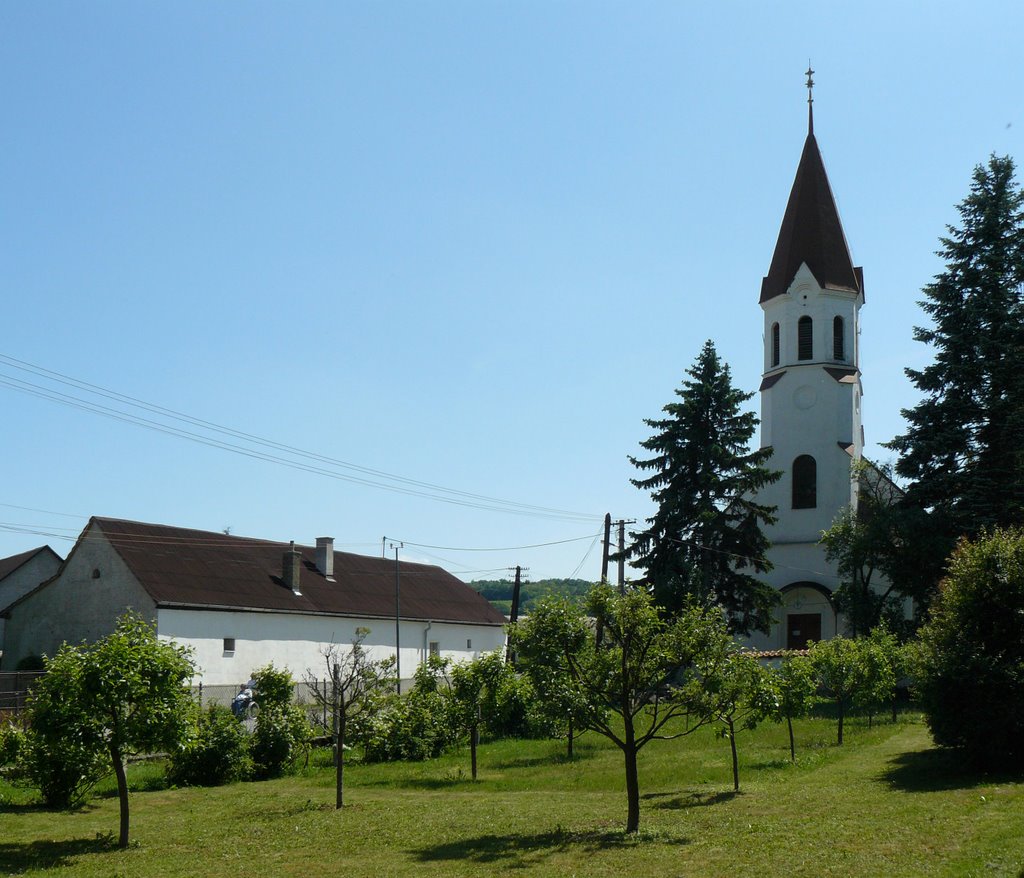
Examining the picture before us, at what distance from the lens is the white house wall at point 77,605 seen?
36969mm

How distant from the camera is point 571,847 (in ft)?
49.1

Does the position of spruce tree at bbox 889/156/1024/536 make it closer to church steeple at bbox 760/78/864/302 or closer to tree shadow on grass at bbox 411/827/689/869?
church steeple at bbox 760/78/864/302

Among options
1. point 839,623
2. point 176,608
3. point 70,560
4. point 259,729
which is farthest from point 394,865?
point 839,623

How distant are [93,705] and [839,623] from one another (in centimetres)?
3279

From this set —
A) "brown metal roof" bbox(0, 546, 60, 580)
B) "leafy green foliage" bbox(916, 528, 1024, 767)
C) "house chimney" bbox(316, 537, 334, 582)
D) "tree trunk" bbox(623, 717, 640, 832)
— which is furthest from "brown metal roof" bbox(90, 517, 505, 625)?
"leafy green foliage" bbox(916, 528, 1024, 767)

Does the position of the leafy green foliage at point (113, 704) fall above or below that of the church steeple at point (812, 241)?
below

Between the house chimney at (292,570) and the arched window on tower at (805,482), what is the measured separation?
21835 mm

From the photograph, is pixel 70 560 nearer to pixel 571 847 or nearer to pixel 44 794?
pixel 44 794

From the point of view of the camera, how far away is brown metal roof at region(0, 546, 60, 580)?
4859 cm

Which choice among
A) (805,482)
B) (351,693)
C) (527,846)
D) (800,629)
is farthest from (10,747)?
(805,482)

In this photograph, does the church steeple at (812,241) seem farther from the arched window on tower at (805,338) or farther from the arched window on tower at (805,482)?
the arched window on tower at (805,482)

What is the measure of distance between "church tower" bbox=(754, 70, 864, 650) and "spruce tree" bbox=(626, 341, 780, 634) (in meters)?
2.94

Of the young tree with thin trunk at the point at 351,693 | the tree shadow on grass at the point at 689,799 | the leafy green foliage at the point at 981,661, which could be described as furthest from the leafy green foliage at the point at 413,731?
the leafy green foliage at the point at 981,661

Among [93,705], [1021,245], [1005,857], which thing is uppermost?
[1021,245]
